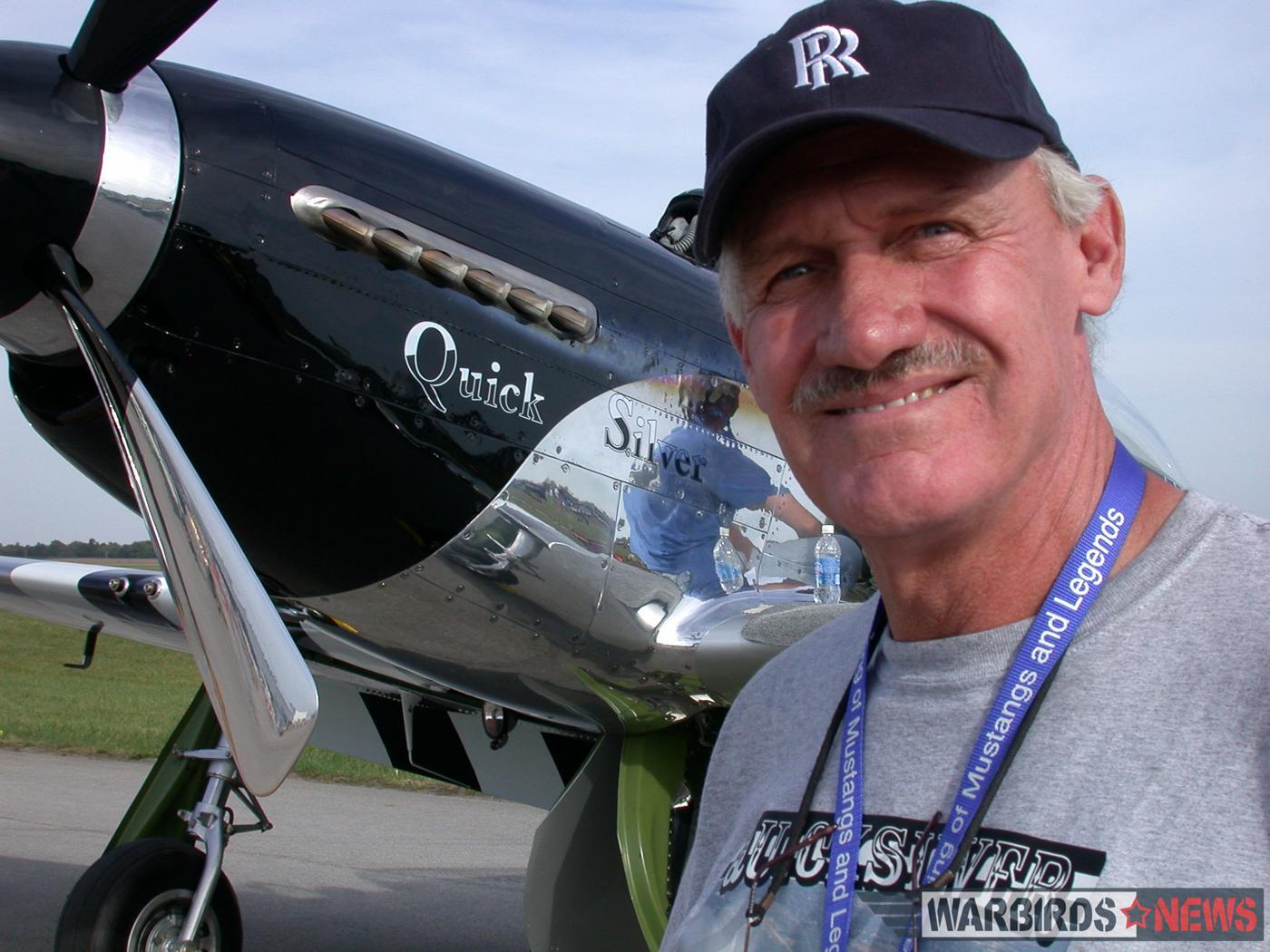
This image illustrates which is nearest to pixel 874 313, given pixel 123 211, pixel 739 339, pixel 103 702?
pixel 739 339

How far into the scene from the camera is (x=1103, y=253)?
115cm

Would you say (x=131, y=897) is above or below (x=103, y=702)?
below

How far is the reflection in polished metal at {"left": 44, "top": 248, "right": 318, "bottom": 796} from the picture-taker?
221 cm

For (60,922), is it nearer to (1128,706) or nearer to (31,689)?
(1128,706)

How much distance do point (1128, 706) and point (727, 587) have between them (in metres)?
2.86

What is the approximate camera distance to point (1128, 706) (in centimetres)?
92

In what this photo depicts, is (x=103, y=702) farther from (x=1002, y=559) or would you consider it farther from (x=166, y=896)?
(x=1002, y=559)

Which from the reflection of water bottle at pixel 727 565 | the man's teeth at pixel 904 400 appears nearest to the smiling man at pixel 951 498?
the man's teeth at pixel 904 400

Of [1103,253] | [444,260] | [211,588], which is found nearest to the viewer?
[1103,253]

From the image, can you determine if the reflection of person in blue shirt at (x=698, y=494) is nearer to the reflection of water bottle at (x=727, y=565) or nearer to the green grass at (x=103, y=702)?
the reflection of water bottle at (x=727, y=565)

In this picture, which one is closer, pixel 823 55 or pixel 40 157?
pixel 823 55

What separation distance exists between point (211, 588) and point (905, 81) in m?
1.81

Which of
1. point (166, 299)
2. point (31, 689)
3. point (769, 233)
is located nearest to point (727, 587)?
point (166, 299)

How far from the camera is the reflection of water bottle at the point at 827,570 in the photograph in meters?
3.87
